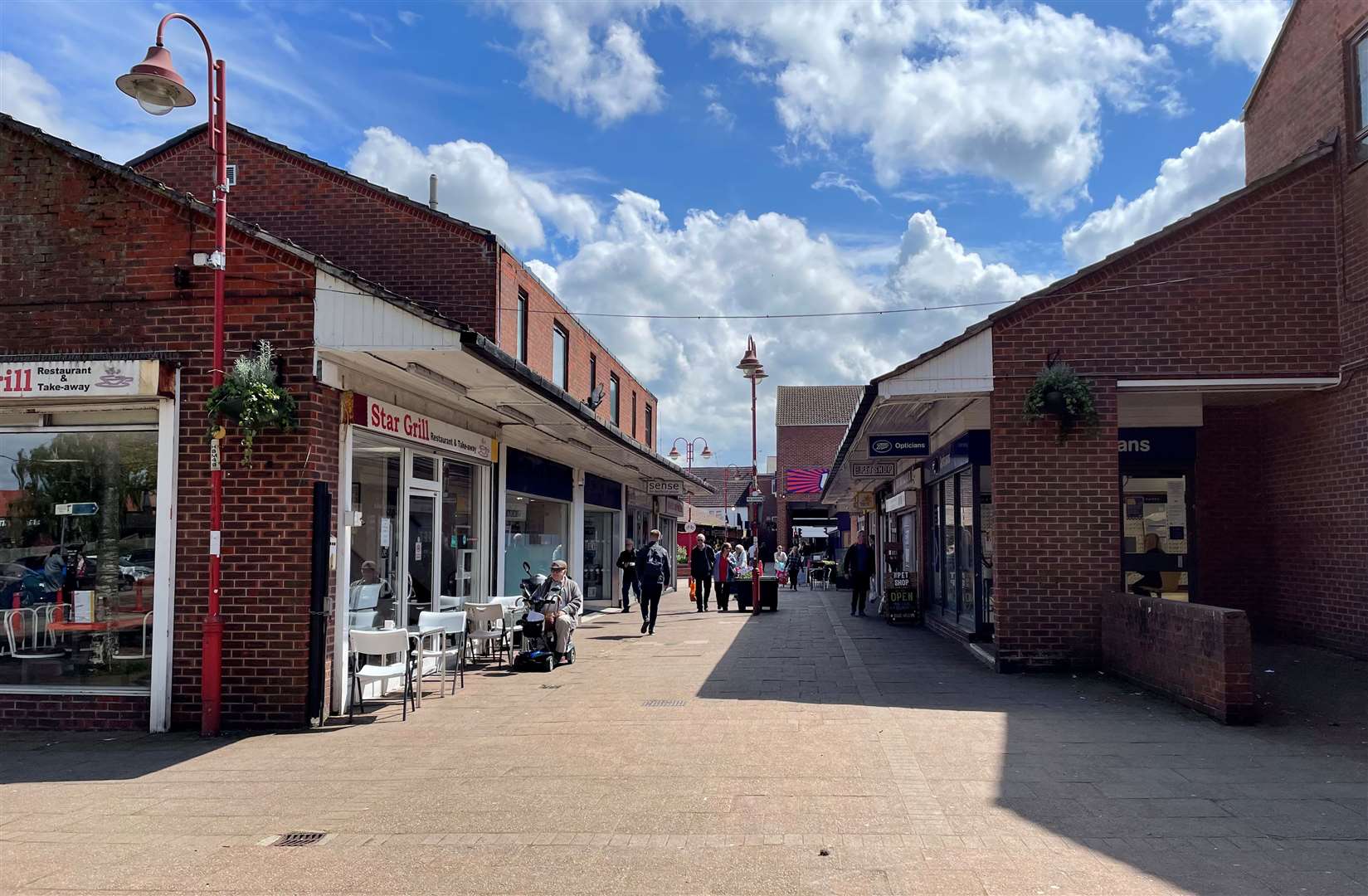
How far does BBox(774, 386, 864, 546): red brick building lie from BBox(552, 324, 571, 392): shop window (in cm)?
3018

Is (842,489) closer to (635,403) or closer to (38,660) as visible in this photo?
(635,403)

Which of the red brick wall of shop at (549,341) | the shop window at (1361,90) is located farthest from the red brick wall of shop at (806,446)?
the shop window at (1361,90)

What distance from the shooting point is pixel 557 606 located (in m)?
12.4

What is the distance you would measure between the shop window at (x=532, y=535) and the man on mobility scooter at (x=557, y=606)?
2.72m

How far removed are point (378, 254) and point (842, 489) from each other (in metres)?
16.4

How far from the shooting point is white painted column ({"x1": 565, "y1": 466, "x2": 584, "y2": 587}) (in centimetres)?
1989

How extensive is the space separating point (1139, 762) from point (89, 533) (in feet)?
29.2

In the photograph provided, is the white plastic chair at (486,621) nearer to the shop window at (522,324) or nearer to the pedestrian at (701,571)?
the shop window at (522,324)

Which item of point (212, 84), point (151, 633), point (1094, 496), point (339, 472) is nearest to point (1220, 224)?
point (1094, 496)

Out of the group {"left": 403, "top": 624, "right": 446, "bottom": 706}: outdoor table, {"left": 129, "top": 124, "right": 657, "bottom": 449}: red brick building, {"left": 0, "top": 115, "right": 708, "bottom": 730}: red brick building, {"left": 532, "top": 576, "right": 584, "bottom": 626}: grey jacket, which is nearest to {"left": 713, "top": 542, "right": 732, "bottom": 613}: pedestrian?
{"left": 129, "top": 124, "right": 657, "bottom": 449}: red brick building

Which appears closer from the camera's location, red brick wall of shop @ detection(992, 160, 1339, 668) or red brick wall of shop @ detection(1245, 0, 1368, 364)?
red brick wall of shop @ detection(1245, 0, 1368, 364)

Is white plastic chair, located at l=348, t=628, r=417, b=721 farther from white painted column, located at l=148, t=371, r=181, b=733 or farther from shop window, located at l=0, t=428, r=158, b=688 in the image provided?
shop window, located at l=0, t=428, r=158, b=688

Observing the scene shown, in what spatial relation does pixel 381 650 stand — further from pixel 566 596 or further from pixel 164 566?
pixel 566 596

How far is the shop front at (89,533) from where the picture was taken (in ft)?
28.6
